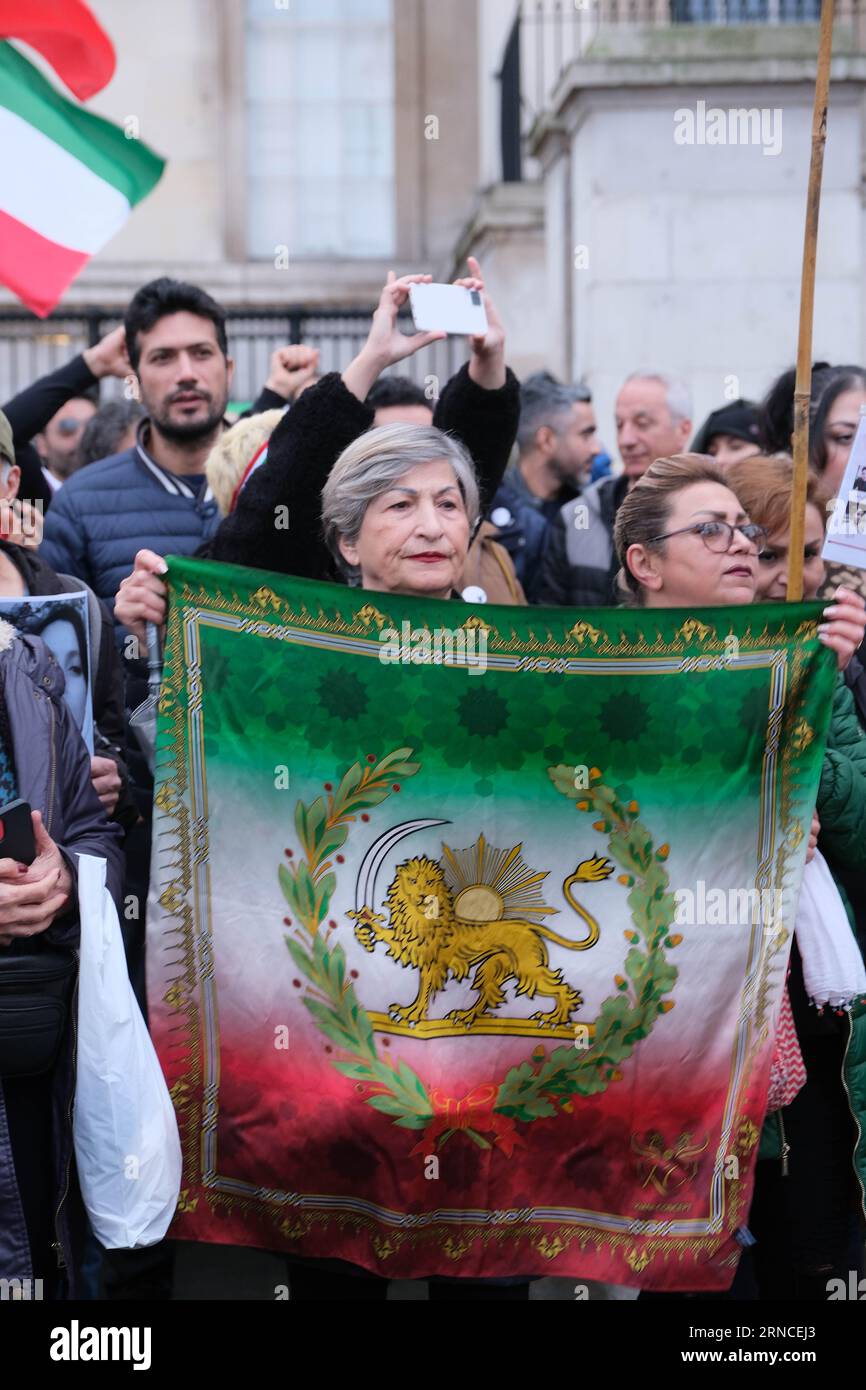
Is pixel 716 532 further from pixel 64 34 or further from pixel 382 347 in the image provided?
pixel 64 34

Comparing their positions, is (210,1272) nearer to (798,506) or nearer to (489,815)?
(489,815)

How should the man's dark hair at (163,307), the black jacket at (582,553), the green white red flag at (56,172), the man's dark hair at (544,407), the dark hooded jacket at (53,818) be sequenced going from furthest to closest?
1. the man's dark hair at (544,407)
2. the black jacket at (582,553)
3. the man's dark hair at (163,307)
4. the green white red flag at (56,172)
5. the dark hooded jacket at (53,818)

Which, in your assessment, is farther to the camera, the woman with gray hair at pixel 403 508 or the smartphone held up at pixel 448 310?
the smartphone held up at pixel 448 310

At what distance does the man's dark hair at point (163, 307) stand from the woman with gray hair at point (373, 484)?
1.03 meters

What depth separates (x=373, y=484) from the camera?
4.36 metres

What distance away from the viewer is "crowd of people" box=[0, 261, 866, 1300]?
3941 mm

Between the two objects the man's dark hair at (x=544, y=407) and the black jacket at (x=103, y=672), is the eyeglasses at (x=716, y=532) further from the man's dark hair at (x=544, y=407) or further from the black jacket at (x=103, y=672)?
the man's dark hair at (x=544, y=407)

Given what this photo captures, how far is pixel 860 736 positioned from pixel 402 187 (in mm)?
16640

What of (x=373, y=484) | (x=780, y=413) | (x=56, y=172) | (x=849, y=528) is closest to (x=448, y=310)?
(x=373, y=484)

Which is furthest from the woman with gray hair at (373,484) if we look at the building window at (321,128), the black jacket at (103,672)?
the building window at (321,128)

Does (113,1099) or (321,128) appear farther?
(321,128)

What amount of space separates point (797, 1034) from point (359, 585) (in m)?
1.37

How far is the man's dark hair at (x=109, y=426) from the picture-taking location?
24.7 feet

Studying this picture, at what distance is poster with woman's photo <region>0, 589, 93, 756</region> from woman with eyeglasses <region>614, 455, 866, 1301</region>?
4.05 ft
